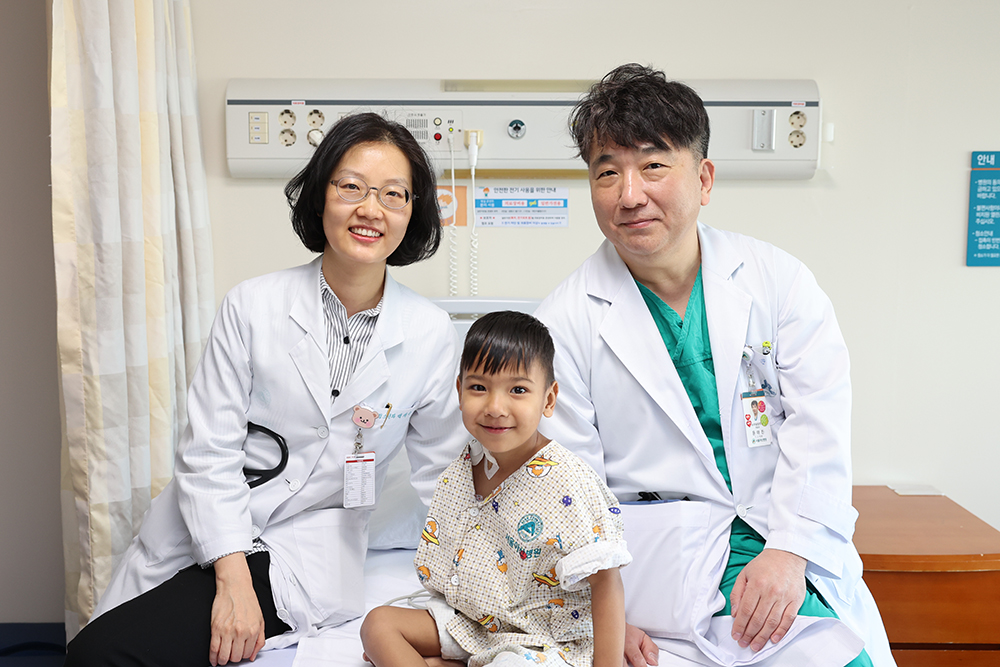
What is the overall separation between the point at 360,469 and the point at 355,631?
1.06ft

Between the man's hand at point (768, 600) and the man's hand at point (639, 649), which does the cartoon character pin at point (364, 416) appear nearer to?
the man's hand at point (639, 649)

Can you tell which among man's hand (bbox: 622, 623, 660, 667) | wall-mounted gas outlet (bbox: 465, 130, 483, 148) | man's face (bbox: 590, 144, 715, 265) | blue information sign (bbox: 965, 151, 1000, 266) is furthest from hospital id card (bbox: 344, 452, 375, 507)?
blue information sign (bbox: 965, 151, 1000, 266)

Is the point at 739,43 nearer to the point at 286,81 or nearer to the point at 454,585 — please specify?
the point at 286,81

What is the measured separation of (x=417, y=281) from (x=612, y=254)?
939 millimetres

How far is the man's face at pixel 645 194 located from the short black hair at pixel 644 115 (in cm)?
2

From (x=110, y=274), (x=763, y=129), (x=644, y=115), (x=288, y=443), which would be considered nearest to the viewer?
(x=644, y=115)

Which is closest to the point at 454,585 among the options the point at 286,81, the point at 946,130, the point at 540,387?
the point at 540,387

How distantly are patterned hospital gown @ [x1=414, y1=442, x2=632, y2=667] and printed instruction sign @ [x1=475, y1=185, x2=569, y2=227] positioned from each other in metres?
1.22

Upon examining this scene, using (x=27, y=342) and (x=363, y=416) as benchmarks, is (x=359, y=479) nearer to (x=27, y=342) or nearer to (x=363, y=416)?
(x=363, y=416)

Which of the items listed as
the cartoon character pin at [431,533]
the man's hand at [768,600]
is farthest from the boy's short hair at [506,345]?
the man's hand at [768,600]

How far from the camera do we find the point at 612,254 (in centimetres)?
163

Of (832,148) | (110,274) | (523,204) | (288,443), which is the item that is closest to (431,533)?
(288,443)

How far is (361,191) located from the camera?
146cm

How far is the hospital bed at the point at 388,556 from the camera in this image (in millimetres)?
1371
